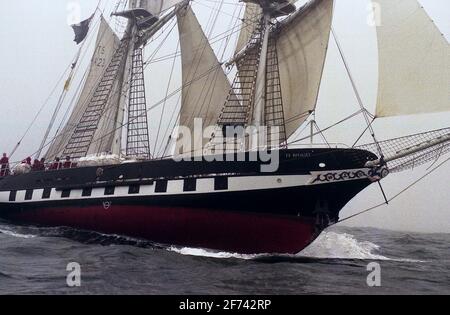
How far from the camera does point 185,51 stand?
78.2ft

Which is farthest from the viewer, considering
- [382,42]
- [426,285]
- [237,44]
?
[237,44]

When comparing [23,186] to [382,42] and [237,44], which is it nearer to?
[237,44]

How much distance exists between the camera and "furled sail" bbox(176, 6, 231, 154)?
2267cm

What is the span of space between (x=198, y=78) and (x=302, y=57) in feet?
19.7

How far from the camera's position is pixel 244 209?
14695 millimetres

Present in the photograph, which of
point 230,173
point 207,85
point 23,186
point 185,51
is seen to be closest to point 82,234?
point 23,186

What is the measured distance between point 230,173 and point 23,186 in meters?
10.4

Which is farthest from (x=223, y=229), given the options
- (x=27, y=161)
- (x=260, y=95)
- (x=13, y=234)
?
(x=27, y=161)

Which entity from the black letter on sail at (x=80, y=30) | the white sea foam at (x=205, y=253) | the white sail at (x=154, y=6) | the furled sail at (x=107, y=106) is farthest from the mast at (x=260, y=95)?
the black letter on sail at (x=80, y=30)

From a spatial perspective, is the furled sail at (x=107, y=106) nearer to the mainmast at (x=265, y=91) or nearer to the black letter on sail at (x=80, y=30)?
the black letter on sail at (x=80, y=30)

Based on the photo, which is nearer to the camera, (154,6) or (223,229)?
(223,229)

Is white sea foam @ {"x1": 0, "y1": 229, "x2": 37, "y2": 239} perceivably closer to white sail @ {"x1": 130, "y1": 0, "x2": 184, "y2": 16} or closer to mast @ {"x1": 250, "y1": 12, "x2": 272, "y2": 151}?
mast @ {"x1": 250, "y1": 12, "x2": 272, "y2": 151}

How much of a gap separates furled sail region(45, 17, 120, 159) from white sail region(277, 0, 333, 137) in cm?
885

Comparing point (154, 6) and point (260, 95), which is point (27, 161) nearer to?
point (154, 6)
